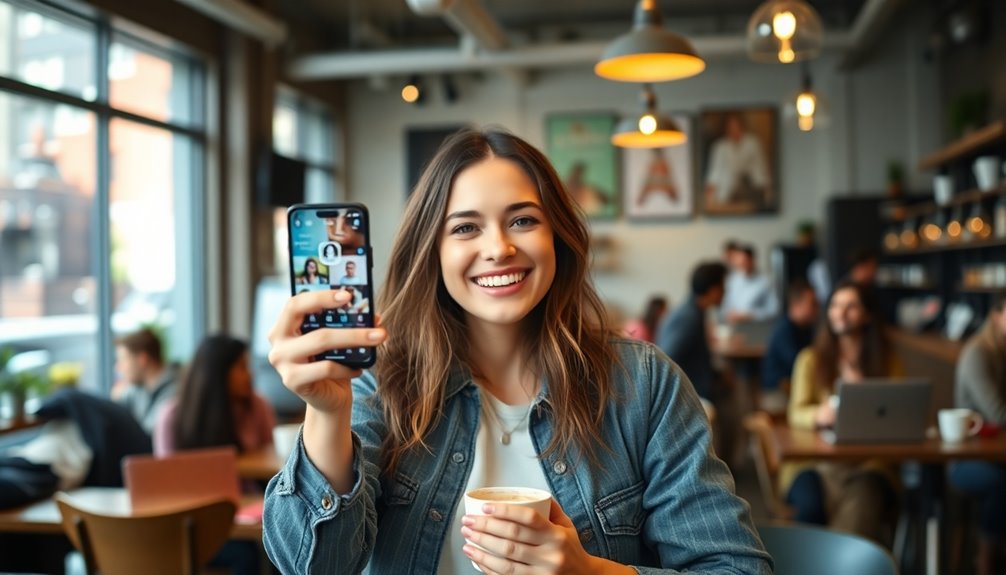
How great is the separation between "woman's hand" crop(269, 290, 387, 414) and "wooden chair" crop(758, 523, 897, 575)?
1.24m

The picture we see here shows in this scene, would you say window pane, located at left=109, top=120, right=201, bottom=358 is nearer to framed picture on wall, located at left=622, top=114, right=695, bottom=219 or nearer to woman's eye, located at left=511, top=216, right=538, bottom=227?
framed picture on wall, located at left=622, top=114, right=695, bottom=219

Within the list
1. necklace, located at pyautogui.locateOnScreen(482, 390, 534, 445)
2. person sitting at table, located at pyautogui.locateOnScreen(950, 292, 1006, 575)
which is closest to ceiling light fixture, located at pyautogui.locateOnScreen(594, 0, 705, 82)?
necklace, located at pyautogui.locateOnScreen(482, 390, 534, 445)

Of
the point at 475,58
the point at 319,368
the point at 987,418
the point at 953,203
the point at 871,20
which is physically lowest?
the point at 987,418

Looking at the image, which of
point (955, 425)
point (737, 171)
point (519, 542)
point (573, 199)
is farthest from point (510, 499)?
point (737, 171)

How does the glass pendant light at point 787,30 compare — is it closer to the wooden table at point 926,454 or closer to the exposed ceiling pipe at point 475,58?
the wooden table at point 926,454

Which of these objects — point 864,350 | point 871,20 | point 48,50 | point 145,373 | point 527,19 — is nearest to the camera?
point 864,350

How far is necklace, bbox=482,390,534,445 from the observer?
154 cm

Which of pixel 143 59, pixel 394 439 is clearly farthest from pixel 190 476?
pixel 143 59

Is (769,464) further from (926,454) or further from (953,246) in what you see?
(953,246)

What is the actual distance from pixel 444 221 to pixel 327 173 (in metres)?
9.26

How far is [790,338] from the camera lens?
18.1ft

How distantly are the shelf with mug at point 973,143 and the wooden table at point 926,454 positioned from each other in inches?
130

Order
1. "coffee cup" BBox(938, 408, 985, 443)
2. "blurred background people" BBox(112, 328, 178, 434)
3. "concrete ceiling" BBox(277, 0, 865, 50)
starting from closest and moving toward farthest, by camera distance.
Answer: "coffee cup" BBox(938, 408, 985, 443), "blurred background people" BBox(112, 328, 178, 434), "concrete ceiling" BBox(277, 0, 865, 50)

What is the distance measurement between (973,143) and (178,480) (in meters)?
6.14
